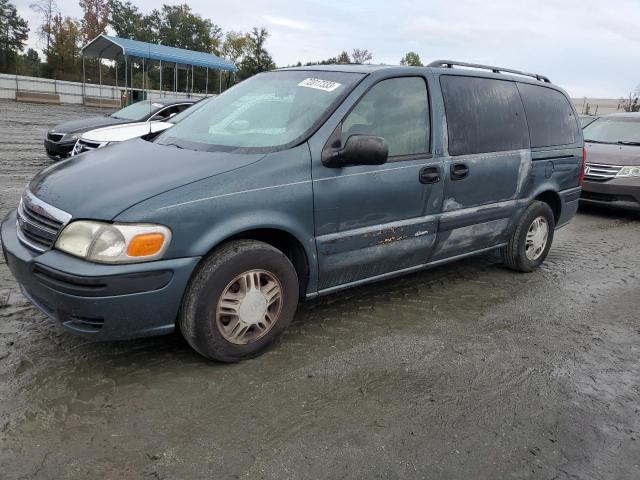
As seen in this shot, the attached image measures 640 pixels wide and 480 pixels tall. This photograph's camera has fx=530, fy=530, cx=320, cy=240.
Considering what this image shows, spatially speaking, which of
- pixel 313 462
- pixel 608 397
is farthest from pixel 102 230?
pixel 608 397

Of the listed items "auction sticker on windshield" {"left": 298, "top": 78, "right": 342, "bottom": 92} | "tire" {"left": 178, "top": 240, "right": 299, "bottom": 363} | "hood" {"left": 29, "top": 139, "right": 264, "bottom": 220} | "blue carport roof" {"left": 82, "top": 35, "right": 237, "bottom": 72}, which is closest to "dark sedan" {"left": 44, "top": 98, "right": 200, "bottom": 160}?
"auction sticker on windshield" {"left": 298, "top": 78, "right": 342, "bottom": 92}

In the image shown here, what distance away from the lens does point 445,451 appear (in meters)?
2.53

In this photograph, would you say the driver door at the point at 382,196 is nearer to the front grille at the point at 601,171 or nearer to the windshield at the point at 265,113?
the windshield at the point at 265,113

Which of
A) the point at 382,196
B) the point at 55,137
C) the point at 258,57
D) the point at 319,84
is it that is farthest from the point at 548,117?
the point at 258,57

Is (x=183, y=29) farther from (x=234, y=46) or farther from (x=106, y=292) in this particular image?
(x=106, y=292)

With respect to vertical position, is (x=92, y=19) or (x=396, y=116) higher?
(x=92, y=19)

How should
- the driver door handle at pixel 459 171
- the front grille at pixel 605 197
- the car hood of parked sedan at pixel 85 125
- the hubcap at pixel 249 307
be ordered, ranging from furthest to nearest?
the car hood of parked sedan at pixel 85 125, the front grille at pixel 605 197, the driver door handle at pixel 459 171, the hubcap at pixel 249 307

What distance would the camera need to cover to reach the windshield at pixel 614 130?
938cm

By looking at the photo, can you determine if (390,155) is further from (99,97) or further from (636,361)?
(99,97)

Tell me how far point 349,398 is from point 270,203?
1190 millimetres

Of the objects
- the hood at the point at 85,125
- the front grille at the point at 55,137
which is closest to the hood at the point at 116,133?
the hood at the point at 85,125

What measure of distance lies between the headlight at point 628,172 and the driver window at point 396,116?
19.6 ft

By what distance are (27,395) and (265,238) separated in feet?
5.06

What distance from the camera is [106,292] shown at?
265cm
